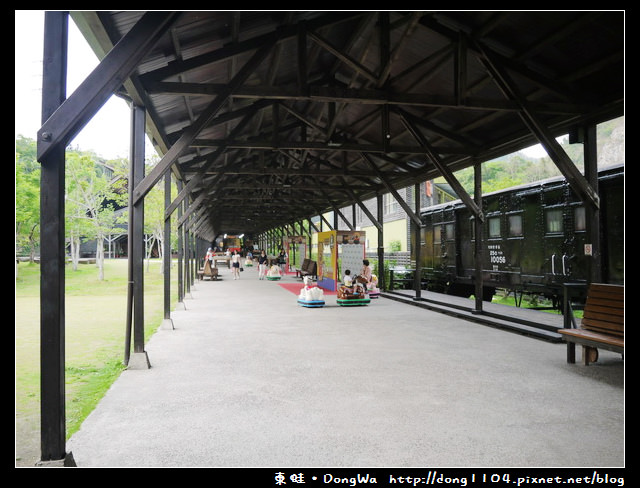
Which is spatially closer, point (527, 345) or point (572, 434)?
point (572, 434)

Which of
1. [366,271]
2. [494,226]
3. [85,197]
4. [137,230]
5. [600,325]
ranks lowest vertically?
[600,325]

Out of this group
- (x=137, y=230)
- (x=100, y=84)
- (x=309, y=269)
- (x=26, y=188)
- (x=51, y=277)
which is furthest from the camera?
(x=309, y=269)

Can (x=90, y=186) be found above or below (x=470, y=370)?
above

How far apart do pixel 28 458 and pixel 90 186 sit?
22.9m

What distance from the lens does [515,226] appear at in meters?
11.4

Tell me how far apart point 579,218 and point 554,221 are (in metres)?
0.71

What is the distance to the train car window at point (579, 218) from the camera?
9.21m

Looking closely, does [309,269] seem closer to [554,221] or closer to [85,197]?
[85,197]

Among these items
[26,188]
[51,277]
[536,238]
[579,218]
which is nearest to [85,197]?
[26,188]

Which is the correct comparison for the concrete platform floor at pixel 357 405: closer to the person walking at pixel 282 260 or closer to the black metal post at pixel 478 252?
the black metal post at pixel 478 252

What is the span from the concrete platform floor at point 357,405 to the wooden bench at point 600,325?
298 mm
